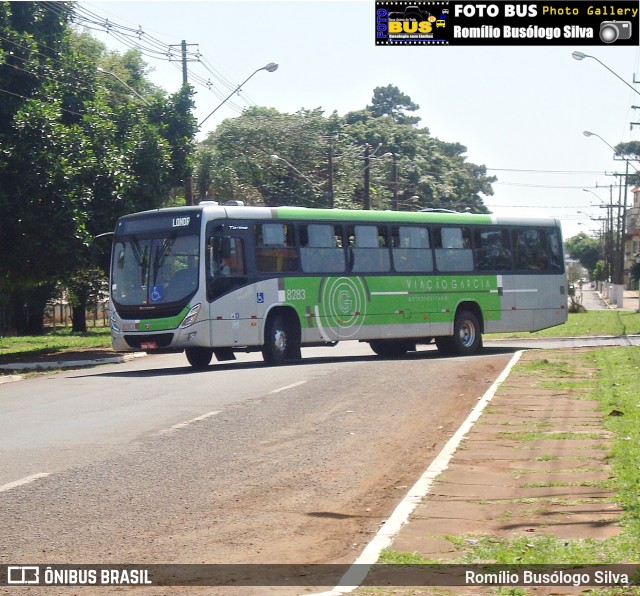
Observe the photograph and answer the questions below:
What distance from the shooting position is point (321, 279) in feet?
86.3

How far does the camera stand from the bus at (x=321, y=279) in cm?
2373

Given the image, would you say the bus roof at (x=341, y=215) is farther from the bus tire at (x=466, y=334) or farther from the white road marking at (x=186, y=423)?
the white road marking at (x=186, y=423)

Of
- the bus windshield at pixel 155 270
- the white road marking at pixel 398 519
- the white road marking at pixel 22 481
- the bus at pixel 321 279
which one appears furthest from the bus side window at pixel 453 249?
the white road marking at pixel 22 481

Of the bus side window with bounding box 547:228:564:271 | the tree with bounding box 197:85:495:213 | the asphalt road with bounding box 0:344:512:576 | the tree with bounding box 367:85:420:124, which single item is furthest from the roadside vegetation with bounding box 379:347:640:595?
the tree with bounding box 367:85:420:124

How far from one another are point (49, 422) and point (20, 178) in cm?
1596

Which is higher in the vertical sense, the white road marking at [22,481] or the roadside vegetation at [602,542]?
the white road marking at [22,481]

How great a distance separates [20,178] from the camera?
29.2 m

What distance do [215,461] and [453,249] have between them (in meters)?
19.2

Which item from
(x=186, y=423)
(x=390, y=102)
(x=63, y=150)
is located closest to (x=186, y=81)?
(x=63, y=150)

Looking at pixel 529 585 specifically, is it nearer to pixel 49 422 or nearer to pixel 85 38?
pixel 49 422

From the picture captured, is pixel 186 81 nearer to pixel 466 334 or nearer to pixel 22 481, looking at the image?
pixel 466 334

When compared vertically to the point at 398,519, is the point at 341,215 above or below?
above

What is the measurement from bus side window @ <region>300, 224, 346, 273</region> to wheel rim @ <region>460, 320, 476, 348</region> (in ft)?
14.9

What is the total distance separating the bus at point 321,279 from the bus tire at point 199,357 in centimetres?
3
